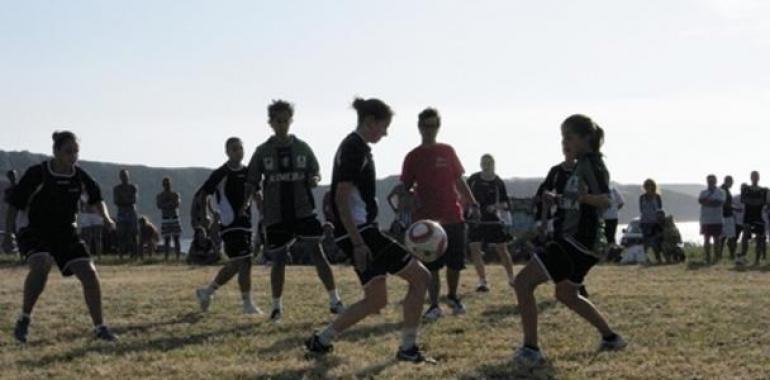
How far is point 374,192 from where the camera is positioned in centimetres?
786

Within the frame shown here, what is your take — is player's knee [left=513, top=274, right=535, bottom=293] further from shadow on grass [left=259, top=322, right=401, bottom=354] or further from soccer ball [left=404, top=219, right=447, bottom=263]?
shadow on grass [left=259, top=322, right=401, bottom=354]

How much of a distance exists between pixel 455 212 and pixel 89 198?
138 inches

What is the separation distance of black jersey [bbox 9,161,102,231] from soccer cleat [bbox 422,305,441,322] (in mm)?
3546

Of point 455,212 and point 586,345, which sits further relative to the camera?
point 455,212

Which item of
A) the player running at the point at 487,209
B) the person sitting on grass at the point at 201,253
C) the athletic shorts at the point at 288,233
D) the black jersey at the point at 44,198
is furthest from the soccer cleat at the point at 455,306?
the person sitting on grass at the point at 201,253

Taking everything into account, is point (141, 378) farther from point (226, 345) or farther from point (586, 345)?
point (586, 345)

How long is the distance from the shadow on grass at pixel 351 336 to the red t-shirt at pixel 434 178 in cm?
117

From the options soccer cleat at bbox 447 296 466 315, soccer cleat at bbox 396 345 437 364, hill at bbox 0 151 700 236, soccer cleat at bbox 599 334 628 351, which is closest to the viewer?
soccer cleat at bbox 396 345 437 364

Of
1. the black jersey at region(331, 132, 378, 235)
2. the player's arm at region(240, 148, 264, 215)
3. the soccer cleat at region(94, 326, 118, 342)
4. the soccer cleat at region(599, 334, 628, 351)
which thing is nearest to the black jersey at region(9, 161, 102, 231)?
the soccer cleat at region(94, 326, 118, 342)

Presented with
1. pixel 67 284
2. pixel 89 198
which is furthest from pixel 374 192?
pixel 67 284

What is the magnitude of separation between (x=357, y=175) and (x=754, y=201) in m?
16.6

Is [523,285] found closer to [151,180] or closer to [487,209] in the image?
[487,209]

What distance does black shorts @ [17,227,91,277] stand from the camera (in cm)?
909

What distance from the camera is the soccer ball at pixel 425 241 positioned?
805 centimetres
